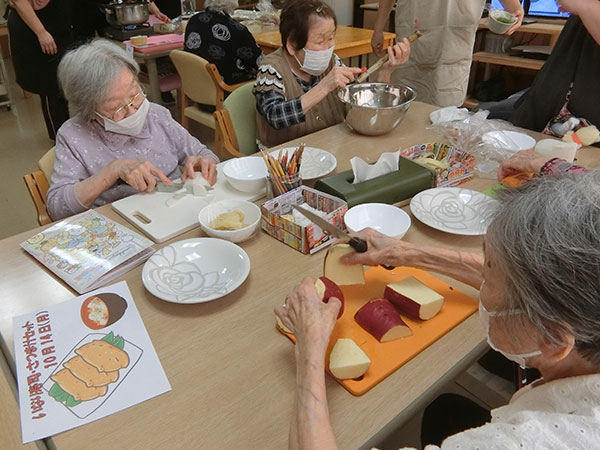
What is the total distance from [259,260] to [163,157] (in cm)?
74

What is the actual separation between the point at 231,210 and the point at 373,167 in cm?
45

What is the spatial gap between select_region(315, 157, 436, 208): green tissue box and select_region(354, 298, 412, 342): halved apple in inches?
16.2

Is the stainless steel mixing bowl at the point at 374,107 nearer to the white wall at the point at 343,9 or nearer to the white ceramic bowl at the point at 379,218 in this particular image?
the white ceramic bowl at the point at 379,218

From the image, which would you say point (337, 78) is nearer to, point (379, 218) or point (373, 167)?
point (373, 167)

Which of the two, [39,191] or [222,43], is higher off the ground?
[222,43]

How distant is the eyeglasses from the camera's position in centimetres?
152

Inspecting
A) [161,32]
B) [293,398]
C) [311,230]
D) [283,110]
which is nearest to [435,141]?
[283,110]

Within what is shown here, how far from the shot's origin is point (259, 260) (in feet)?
3.96

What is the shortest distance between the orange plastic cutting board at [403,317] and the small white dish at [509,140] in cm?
89

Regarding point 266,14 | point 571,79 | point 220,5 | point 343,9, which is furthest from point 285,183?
point 343,9

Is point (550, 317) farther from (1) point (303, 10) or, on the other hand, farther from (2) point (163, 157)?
(1) point (303, 10)

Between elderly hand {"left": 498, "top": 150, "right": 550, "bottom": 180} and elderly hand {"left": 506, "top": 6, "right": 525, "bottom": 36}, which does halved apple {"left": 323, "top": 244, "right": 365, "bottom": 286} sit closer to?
elderly hand {"left": 498, "top": 150, "right": 550, "bottom": 180}

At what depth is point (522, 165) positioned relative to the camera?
146 centimetres

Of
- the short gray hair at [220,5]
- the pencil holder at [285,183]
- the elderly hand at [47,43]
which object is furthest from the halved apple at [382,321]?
the elderly hand at [47,43]
